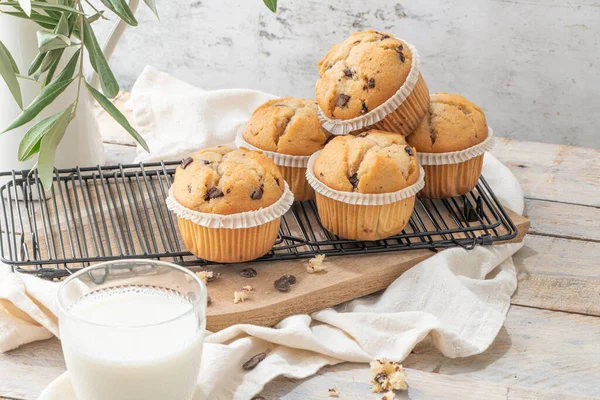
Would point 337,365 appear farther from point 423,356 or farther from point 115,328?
point 115,328

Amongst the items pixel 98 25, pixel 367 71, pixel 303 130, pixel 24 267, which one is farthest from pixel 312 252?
pixel 98 25

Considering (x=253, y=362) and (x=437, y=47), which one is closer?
(x=253, y=362)

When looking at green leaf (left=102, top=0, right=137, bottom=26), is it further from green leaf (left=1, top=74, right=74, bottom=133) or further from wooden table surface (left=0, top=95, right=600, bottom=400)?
wooden table surface (left=0, top=95, right=600, bottom=400)

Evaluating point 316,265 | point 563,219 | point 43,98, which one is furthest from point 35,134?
point 563,219

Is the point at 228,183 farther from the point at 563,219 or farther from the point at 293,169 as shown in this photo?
the point at 563,219

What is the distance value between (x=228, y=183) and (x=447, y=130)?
516mm

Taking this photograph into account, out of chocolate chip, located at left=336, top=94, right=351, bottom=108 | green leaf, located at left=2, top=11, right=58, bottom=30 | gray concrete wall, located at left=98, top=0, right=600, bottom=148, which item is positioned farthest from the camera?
gray concrete wall, located at left=98, top=0, right=600, bottom=148

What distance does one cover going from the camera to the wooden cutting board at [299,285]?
4.70ft

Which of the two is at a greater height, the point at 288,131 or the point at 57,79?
the point at 57,79

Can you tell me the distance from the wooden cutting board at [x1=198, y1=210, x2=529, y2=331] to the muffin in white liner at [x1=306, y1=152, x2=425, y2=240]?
5 cm

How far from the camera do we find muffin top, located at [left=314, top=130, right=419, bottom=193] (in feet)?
5.15

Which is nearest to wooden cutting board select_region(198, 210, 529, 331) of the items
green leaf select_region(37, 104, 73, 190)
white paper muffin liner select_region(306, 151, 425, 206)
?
white paper muffin liner select_region(306, 151, 425, 206)

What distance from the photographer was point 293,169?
176 centimetres

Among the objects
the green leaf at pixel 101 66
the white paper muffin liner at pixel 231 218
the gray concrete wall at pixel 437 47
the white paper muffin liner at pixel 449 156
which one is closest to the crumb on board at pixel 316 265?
the white paper muffin liner at pixel 231 218
